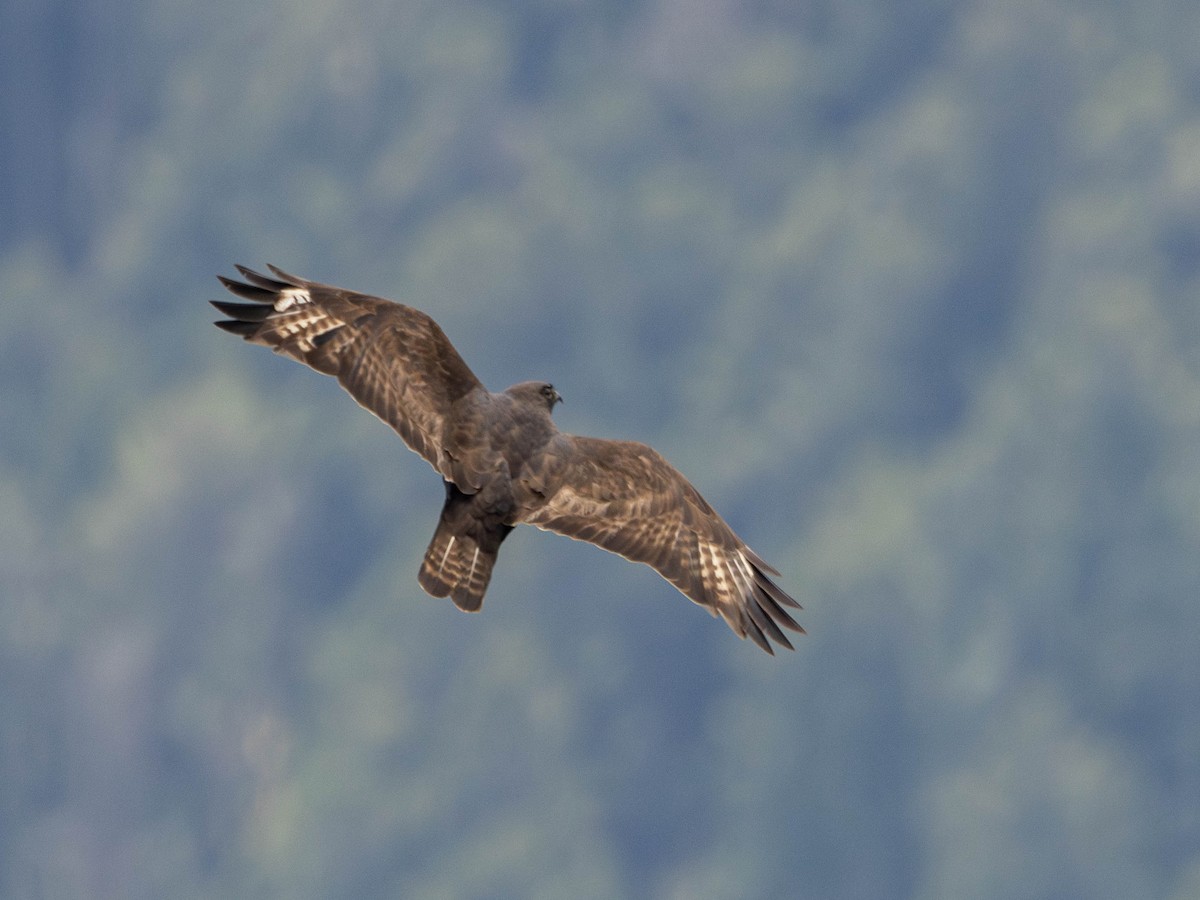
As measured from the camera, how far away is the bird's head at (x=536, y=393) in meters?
21.3

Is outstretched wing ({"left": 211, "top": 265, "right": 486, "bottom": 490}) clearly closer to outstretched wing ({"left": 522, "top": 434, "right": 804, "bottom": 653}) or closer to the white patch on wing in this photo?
the white patch on wing

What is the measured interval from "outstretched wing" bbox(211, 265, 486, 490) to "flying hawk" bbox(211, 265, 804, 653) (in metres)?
0.01

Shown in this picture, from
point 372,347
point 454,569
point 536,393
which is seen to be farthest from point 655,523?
point 372,347

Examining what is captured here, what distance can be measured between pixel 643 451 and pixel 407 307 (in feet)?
12.2

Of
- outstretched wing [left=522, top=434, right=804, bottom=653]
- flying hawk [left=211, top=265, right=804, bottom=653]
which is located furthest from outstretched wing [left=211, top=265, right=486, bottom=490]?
outstretched wing [left=522, top=434, right=804, bottom=653]

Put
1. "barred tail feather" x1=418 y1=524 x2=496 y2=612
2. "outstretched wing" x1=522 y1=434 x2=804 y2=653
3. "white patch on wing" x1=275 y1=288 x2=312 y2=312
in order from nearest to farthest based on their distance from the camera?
"barred tail feather" x1=418 y1=524 x2=496 y2=612 < "white patch on wing" x1=275 y1=288 x2=312 y2=312 < "outstretched wing" x1=522 y1=434 x2=804 y2=653

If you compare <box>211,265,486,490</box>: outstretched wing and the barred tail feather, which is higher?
<box>211,265,486,490</box>: outstretched wing

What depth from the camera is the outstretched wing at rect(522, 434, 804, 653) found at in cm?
2114

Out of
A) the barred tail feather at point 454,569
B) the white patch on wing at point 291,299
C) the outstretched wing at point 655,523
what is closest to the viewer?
the barred tail feather at point 454,569

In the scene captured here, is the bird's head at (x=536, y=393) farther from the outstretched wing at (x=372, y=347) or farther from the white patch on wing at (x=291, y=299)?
the white patch on wing at (x=291, y=299)

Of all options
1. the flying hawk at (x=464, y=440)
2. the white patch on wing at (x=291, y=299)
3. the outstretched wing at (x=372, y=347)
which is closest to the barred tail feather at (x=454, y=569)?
the flying hawk at (x=464, y=440)

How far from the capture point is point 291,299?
20.9 meters

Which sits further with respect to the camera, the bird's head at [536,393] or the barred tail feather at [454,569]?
the bird's head at [536,393]

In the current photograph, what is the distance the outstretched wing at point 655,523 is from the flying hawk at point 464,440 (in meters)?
0.02
